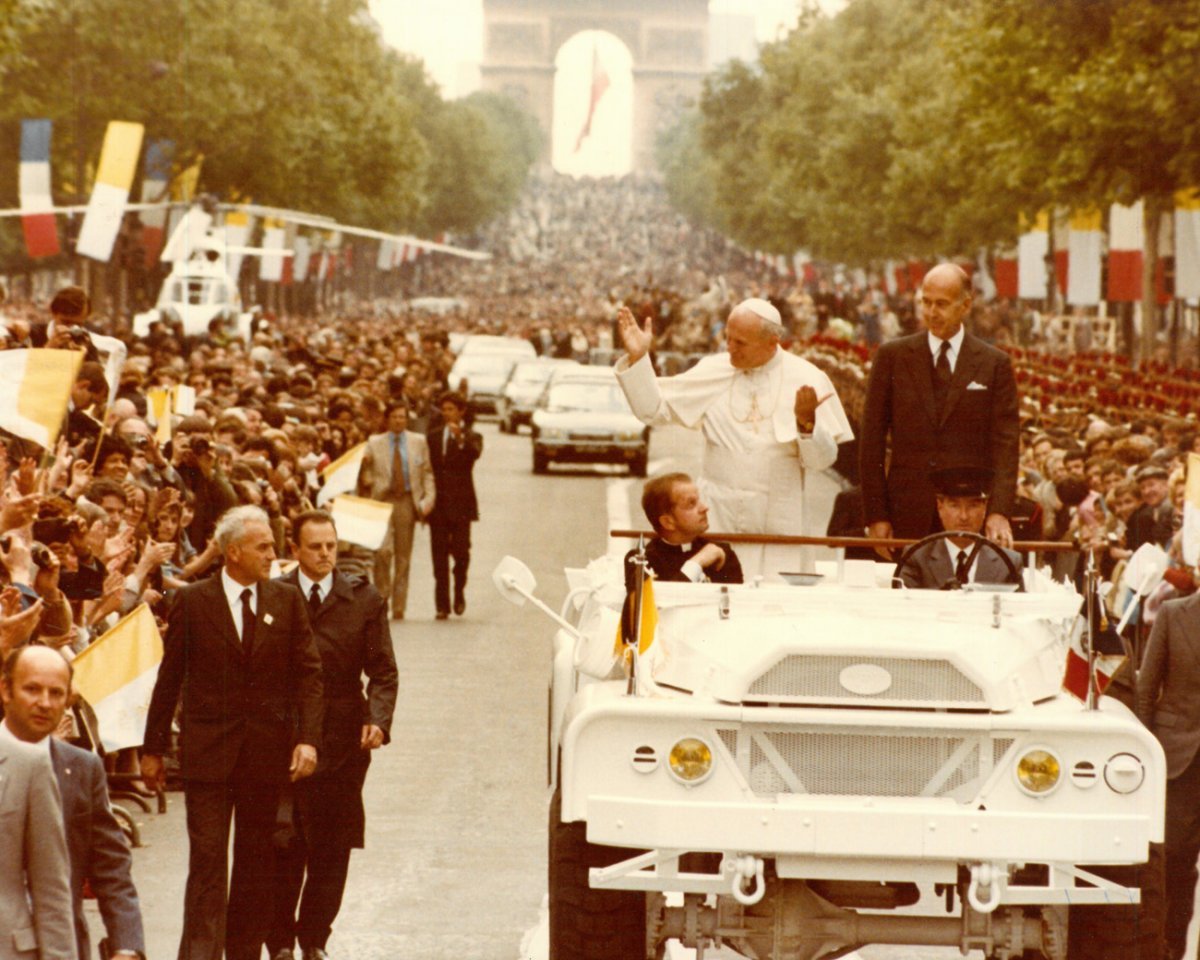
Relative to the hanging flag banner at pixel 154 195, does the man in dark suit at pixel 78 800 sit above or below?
below

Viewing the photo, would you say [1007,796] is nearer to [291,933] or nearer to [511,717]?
[291,933]

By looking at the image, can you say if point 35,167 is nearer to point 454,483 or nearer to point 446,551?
point 454,483

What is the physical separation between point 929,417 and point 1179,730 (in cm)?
162

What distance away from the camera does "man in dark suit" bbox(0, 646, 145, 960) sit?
7836mm

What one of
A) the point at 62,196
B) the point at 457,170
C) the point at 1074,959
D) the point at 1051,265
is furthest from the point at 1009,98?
the point at 457,170

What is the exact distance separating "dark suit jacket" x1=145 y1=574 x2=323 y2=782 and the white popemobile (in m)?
1.71

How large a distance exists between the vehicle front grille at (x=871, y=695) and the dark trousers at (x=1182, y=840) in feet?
7.89

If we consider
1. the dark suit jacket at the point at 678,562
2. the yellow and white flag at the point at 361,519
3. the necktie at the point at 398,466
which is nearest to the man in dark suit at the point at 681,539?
the dark suit jacket at the point at 678,562

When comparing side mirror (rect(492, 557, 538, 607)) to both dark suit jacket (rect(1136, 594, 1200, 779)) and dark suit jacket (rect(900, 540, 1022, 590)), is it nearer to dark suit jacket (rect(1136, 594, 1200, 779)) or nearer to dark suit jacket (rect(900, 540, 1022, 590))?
dark suit jacket (rect(900, 540, 1022, 590))

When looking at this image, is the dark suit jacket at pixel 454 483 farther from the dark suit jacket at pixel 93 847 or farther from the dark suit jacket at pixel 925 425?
the dark suit jacket at pixel 93 847

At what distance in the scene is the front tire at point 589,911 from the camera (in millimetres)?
9016

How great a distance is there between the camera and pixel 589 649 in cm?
970

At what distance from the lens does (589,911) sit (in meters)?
9.02

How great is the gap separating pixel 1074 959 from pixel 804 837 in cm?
114
